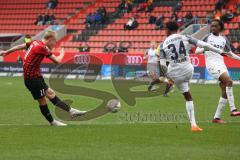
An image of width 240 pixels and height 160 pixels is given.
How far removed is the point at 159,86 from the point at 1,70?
16.8m

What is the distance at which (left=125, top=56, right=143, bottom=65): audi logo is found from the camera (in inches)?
1432

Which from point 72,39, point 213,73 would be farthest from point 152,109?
point 72,39

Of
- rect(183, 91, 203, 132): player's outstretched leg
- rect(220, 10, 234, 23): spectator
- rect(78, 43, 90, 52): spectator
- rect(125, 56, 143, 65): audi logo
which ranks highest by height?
rect(183, 91, 203, 132): player's outstretched leg

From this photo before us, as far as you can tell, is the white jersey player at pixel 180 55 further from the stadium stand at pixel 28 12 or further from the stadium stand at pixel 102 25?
the stadium stand at pixel 28 12

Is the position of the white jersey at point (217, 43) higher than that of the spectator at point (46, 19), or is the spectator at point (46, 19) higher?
the white jersey at point (217, 43)

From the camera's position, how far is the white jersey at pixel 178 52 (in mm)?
13734

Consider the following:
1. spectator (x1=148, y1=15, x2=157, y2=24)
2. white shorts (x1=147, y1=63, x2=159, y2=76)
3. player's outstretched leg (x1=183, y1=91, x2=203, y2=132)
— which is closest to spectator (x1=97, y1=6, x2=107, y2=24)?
spectator (x1=148, y1=15, x2=157, y2=24)

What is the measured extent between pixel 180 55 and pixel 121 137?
2.45 m

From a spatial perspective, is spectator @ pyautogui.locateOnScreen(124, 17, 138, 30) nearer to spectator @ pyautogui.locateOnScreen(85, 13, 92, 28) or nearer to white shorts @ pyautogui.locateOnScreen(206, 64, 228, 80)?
Result: spectator @ pyautogui.locateOnScreen(85, 13, 92, 28)

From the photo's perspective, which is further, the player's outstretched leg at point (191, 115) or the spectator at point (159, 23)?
the spectator at point (159, 23)

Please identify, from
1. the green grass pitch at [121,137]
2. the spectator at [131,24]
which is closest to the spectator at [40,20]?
the spectator at [131,24]

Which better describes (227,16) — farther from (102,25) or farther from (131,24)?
(102,25)

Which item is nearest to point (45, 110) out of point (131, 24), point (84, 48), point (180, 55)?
point (180, 55)

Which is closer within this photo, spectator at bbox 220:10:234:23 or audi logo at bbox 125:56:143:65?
audi logo at bbox 125:56:143:65
